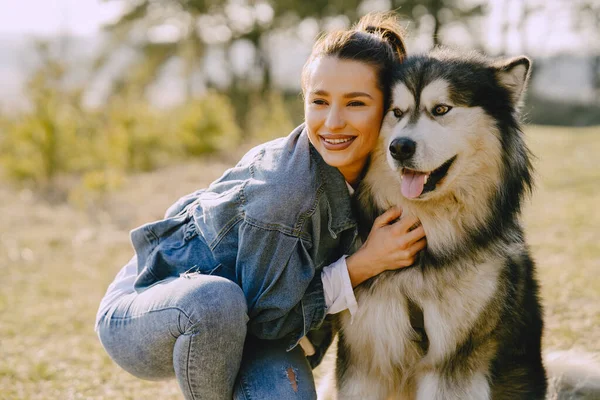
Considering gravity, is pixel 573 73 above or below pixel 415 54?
below

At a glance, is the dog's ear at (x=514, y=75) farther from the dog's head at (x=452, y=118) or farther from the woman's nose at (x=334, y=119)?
the woman's nose at (x=334, y=119)

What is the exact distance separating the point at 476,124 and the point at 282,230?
2.88 feet

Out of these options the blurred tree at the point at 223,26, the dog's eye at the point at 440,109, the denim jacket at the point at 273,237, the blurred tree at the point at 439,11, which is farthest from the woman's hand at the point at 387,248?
the blurred tree at the point at 439,11

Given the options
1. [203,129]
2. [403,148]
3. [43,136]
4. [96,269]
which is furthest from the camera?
[203,129]

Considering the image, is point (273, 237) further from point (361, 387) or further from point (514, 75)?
point (514, 75)

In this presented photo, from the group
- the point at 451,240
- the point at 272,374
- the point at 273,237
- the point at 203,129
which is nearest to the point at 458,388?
the point at 451,240

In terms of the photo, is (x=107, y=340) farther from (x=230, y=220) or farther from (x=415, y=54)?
(x=415, y=54)

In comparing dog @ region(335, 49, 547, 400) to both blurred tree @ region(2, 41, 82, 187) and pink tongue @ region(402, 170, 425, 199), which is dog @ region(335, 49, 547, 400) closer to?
pink tongue @ region(402, 170, 425, 199)

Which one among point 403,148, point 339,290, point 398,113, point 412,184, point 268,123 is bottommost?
point 268,123

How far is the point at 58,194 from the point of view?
30.5 ft

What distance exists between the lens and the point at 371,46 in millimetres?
2410

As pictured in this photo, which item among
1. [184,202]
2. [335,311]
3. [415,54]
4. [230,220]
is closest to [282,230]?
[230,220]

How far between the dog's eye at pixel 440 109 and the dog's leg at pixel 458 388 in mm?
1057

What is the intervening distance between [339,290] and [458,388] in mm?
615
